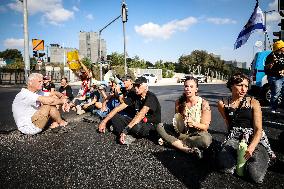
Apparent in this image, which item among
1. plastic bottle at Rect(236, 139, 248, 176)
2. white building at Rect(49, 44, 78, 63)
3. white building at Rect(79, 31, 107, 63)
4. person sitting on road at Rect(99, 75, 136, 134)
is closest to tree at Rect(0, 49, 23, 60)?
white building at Rect(49, 44, 78, 63)

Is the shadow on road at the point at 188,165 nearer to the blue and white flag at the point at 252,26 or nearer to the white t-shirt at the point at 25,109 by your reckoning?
the white t-shirt at the point at 25,109

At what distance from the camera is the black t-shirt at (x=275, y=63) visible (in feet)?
22.2

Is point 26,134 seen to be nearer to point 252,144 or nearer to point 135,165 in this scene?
point 135,165

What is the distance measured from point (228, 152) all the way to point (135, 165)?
131 centimetres

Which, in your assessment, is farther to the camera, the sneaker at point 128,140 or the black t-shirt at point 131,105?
the black t-shirt at point 131,105

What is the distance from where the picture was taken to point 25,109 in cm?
516

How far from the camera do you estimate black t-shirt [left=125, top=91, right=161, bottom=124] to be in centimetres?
493

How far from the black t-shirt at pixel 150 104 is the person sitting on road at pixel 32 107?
61.4 inches

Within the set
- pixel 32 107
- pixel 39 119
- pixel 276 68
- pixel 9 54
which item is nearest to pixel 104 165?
pixel 39 119

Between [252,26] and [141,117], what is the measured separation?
5.70 meters

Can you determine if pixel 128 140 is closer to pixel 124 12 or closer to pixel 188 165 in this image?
pixel 188 165

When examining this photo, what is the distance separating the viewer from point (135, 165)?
3.82m

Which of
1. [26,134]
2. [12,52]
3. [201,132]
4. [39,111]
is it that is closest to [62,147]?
[39,111]

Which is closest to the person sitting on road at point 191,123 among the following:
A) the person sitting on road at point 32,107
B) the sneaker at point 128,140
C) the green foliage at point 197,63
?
the sneaker at point 128,140
